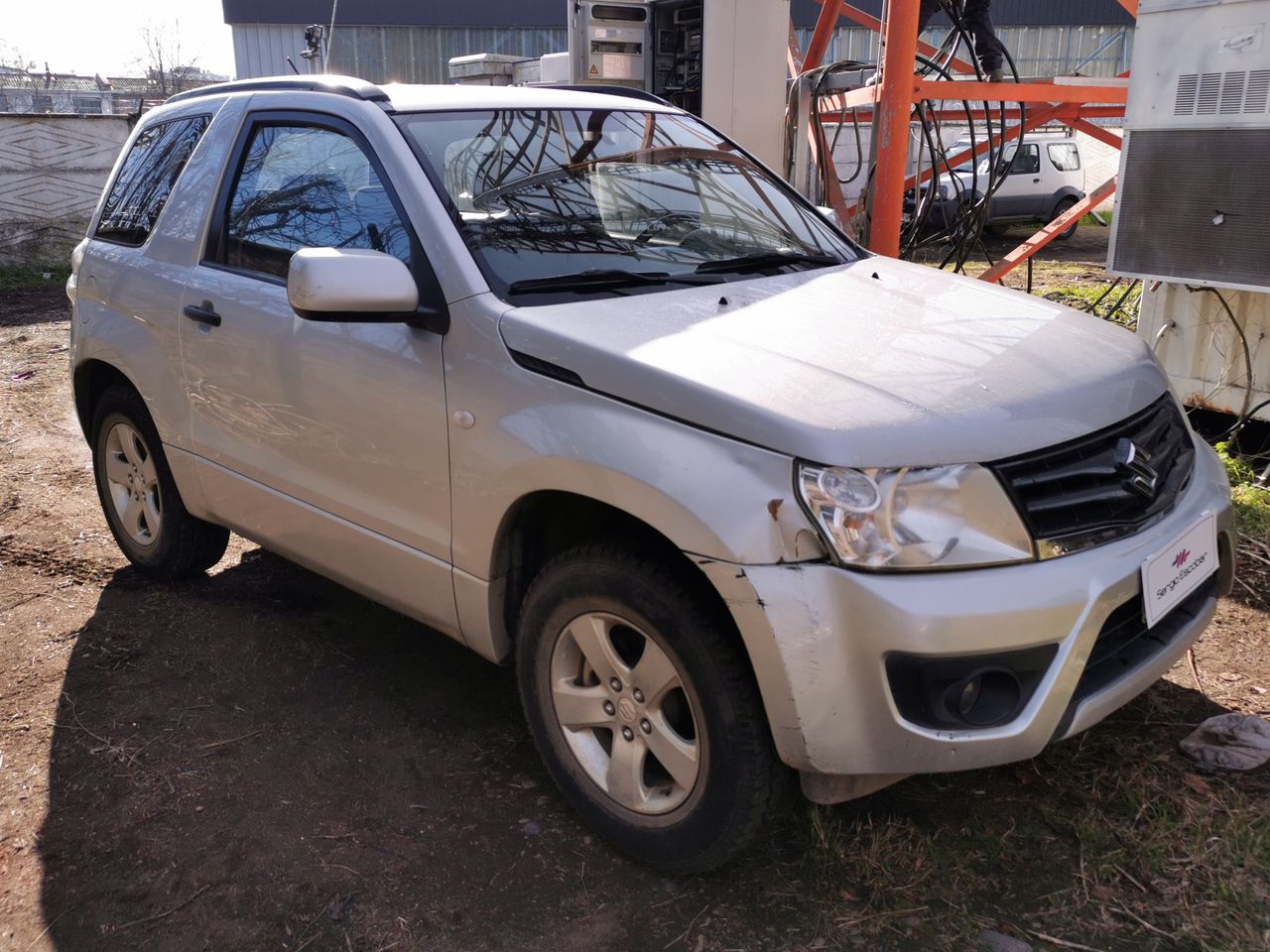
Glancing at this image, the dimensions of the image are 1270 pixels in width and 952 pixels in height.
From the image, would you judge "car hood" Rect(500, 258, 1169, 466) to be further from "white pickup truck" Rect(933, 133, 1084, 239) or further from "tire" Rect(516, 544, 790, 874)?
"white pickup truck" Rect(933, 133, 1084, 239)

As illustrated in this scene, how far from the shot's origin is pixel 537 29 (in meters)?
32.4

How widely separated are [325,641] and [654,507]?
201 centimetres

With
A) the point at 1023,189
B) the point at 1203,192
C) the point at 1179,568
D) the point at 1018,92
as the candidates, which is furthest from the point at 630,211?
the point at 1023,189

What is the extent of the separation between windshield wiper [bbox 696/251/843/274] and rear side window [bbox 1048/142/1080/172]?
1611cm

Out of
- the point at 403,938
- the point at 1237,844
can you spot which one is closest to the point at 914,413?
the point at 1237,844

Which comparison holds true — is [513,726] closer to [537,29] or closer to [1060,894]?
[1060,894]

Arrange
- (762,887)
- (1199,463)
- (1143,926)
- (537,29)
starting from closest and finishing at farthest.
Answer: (1143,926), (762,887), (1199,463), (537,29)

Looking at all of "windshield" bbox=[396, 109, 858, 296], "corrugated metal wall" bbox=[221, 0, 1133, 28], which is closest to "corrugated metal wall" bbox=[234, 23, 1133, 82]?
"corrugated metal wall" bbox=[221, 0, 1133, 28]

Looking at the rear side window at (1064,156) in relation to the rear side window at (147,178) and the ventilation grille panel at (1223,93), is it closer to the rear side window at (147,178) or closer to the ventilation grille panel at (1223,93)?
the ventilation grille panel at (1223,93)

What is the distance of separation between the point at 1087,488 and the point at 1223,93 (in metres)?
3.23

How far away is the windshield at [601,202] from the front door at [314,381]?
196 mm

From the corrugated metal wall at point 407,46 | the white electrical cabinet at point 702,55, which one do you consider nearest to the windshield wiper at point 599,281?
the white electrical cabinet at point 702,55

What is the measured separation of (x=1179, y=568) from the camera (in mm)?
2467

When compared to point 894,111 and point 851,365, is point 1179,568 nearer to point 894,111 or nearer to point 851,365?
point 851,365
